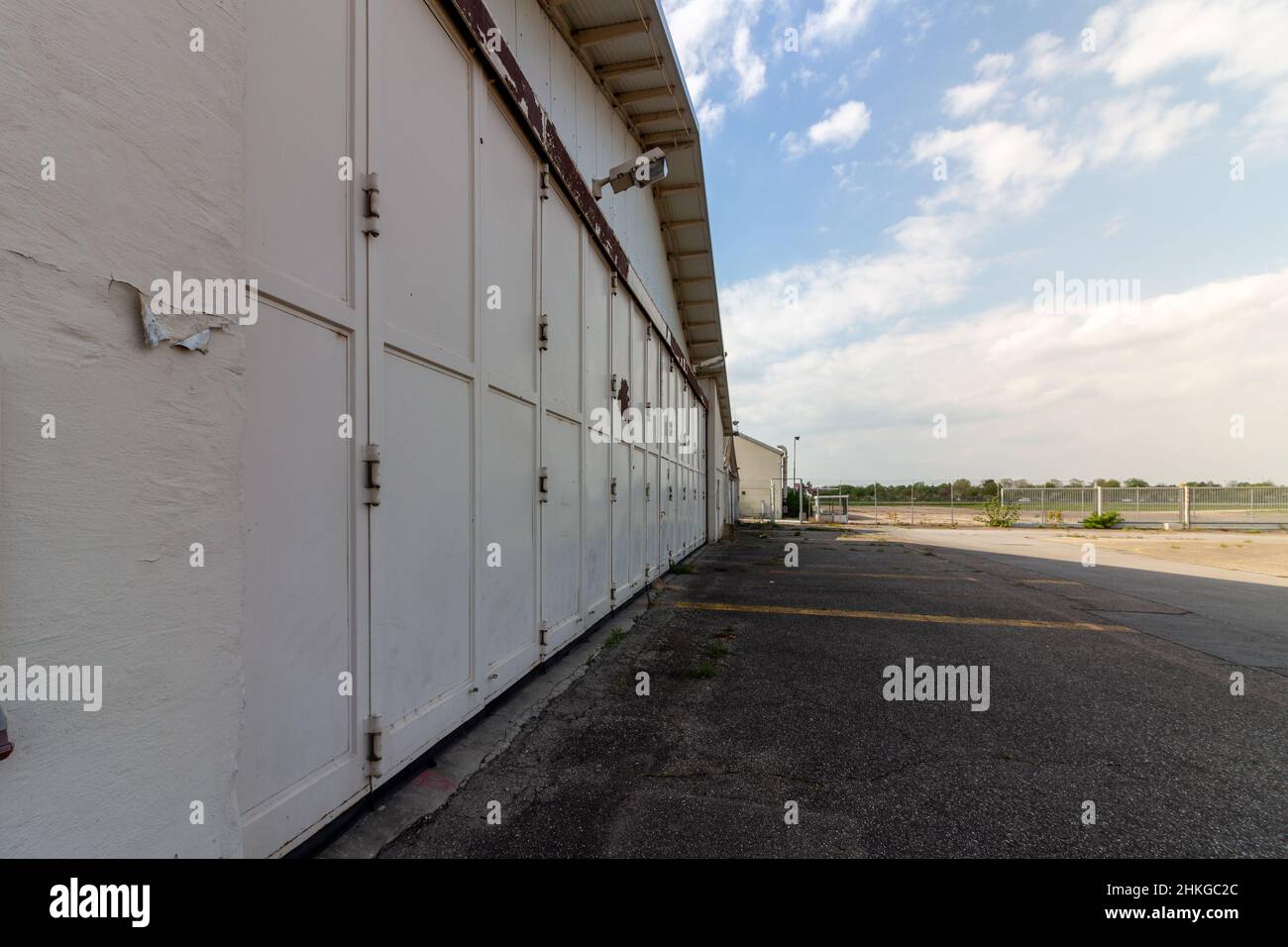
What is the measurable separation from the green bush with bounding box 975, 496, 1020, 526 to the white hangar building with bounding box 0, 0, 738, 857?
31709 mm

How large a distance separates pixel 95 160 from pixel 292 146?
0.98m

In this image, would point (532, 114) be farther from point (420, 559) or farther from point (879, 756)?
point (879, 756)

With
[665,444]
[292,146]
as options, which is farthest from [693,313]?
[292,146]

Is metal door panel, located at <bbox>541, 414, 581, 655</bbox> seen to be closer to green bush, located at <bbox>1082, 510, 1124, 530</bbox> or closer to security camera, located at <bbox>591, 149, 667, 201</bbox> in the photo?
security camera, located at <bbox>591, 149, 667, 201</bbox>

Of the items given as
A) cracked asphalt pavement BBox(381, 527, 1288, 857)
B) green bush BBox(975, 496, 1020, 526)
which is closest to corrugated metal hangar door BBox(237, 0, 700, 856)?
cracked asphalt pavement BBox(381, 527, 1288, 857)

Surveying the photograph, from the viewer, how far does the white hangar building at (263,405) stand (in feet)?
3.99

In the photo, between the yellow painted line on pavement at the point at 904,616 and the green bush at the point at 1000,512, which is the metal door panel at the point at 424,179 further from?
the green bush at the point at 1000,512

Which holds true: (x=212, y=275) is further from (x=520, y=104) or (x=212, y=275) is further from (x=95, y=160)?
(x=520, y=104)

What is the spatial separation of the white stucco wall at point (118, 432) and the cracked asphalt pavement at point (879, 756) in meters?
1.19

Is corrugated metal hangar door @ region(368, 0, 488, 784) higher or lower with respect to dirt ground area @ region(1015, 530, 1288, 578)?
higher

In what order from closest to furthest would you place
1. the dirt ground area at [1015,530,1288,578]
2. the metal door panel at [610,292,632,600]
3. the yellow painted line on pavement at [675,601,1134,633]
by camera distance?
the yellow painted line on pavement at [675,601,1134,633]
the metal door panel at [610,292,632,600]
the dirt ground area at [1015,530,1288,578]

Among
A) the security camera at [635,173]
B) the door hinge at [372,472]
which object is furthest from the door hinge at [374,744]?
the security camera at [635,173]

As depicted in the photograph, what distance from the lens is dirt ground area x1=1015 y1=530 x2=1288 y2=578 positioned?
12.6m

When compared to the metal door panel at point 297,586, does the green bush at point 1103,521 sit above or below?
below
